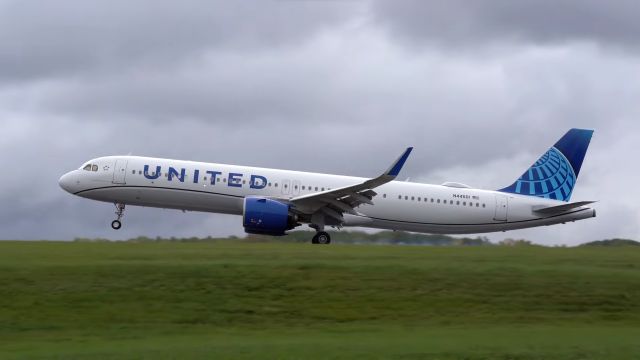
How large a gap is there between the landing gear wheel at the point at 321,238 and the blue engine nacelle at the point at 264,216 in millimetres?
1879

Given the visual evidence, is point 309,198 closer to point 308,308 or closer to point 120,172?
point 120,172

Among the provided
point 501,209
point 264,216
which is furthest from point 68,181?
point 501,209

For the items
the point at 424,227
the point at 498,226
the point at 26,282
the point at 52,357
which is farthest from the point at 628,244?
the point at 52,357

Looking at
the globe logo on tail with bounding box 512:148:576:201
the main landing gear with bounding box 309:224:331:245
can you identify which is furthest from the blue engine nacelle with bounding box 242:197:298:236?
the globe logo on tail with bounding box 512:148:576:201

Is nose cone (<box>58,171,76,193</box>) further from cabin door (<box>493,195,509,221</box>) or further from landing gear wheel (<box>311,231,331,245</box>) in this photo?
cabin door (<box>493,195,509,221</box>)

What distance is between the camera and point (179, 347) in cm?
1739

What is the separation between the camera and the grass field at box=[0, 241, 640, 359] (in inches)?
696

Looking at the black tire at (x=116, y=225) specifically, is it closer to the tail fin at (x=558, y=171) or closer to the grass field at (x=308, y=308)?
the grass field at (x=308, y=308)

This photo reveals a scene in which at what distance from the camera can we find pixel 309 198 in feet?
122

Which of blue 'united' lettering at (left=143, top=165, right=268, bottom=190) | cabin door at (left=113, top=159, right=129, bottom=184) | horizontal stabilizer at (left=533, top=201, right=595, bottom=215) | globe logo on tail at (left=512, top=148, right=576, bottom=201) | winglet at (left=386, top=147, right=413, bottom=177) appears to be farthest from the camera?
globe logo on tail at (left=512, top=148, right=576, bottom=201)

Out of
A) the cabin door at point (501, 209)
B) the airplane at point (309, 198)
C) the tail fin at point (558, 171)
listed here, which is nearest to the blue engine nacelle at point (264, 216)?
the airplane at point (309, 198)

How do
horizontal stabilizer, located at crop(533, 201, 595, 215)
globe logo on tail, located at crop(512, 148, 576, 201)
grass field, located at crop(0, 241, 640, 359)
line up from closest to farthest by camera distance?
grass field, located at crop(0, 241, 640, 359), horizontal stabilizer, located at crop(533, 201, 595, 215), globe logo on tail, located at crop(512, 148, 576, 201)

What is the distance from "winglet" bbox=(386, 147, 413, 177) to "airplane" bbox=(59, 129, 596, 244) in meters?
Result: 0.04

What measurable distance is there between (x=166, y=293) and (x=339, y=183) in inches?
738
